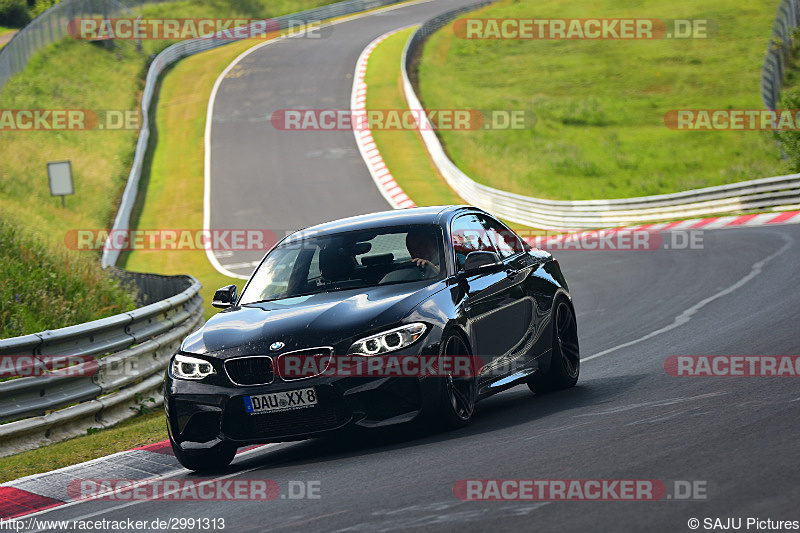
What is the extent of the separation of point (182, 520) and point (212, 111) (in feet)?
143

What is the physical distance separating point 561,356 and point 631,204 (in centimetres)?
2363

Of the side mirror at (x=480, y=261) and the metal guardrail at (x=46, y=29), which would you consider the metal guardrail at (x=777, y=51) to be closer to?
the metal guardrail at (x=46, y=29)

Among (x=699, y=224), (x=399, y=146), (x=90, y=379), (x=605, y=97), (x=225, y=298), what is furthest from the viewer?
(x=605, y=97)

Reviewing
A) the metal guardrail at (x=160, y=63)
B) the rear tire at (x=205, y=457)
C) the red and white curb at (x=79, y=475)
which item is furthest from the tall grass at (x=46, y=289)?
the metal guardrail at (x=160, y=63)

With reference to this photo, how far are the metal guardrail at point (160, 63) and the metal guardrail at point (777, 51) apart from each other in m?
23.2

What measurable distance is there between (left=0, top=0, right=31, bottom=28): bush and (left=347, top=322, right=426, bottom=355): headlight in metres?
79.5

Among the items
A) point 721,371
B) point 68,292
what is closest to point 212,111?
point 68,292

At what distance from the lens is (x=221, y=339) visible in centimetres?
761

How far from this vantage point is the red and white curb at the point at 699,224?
1052 inches

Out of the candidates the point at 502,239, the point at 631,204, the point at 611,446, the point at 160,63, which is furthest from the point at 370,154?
the point at 611,446

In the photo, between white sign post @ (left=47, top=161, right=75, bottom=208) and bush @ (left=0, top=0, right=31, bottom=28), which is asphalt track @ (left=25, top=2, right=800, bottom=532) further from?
bush @ (left=0, top=0, right=31, bottom=28)

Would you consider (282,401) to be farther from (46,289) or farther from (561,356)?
(46,289)

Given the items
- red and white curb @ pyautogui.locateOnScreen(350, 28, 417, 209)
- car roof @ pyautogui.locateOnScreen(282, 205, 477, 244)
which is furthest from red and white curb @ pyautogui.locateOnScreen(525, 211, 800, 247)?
car roof @ pyautogui.locateOnScreen(282, 205, 477, 244)

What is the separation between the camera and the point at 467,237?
29.3 feet
